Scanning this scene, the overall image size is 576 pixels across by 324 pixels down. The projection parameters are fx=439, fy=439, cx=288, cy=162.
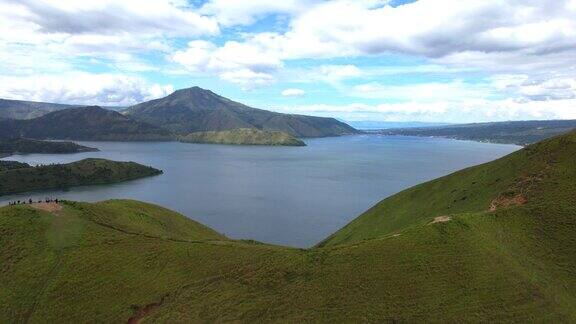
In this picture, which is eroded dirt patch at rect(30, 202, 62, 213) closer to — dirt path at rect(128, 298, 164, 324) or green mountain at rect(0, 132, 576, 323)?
green mountain at rect(0, 132, 576, 323)

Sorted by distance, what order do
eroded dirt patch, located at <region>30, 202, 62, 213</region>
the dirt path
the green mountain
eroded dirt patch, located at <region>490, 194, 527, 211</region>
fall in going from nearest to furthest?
the green mountain < the dirt path < eroded dirt patch, located at <region>490, 194, 527, 211</region> < eroded dirt patch, located at <region>30, 202, 62, 213</region>

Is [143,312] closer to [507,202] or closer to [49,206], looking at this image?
[49,206]

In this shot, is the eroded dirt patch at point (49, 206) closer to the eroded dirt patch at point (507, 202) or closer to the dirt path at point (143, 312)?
the dirt path at point (143, 312)

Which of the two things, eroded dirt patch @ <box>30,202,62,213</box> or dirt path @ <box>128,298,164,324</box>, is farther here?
eroded dirt patch @ <box>30,202,62,213</box>

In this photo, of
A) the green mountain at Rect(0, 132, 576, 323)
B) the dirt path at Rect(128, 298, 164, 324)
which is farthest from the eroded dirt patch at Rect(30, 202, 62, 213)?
the dirt path at Rect(128, 298, 164, 324)

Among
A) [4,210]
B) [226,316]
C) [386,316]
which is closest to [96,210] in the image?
[4,210]

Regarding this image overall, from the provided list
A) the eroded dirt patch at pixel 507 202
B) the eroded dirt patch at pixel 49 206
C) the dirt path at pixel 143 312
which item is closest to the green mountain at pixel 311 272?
the dirt path at pixel 143 312

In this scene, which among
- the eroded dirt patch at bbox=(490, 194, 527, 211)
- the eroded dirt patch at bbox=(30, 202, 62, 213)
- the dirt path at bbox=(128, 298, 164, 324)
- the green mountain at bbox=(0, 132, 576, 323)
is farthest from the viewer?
the eroded dirt patch at bbox=(30, 202, 62, 213)

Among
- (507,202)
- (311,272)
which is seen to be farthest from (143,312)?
(507,202)

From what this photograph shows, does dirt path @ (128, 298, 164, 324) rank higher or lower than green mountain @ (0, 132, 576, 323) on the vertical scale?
lower
